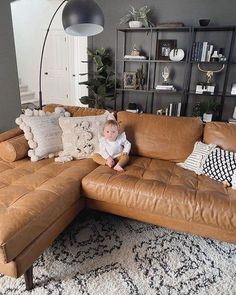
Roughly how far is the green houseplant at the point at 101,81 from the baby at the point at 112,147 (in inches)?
75.5

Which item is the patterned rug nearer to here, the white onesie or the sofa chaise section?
the sofa chaise section

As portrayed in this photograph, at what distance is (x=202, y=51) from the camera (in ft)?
11.1

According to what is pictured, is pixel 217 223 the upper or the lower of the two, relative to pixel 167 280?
upper

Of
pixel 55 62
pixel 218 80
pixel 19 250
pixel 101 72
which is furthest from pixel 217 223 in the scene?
pixel 55 62

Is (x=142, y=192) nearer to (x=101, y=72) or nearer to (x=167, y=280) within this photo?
(x=167, y=280)

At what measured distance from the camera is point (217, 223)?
1460 mm

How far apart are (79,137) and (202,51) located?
7.60ft

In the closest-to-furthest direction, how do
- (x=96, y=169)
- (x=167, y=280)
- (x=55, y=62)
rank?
1. (x=167, y=280)
2. (x=96, y=169)
3. (x=55, y=62)

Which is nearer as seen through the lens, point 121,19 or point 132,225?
point 132,225

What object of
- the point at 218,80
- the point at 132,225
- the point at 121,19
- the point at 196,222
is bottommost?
the point at 132,225

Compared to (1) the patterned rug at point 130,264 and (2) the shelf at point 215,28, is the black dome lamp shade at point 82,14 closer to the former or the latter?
(1) the patterned rug at point 130,264

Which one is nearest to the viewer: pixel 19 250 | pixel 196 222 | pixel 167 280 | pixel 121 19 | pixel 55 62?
pixel 19 250

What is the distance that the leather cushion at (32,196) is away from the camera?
1.20 meters

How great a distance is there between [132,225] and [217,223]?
2.29 feet
